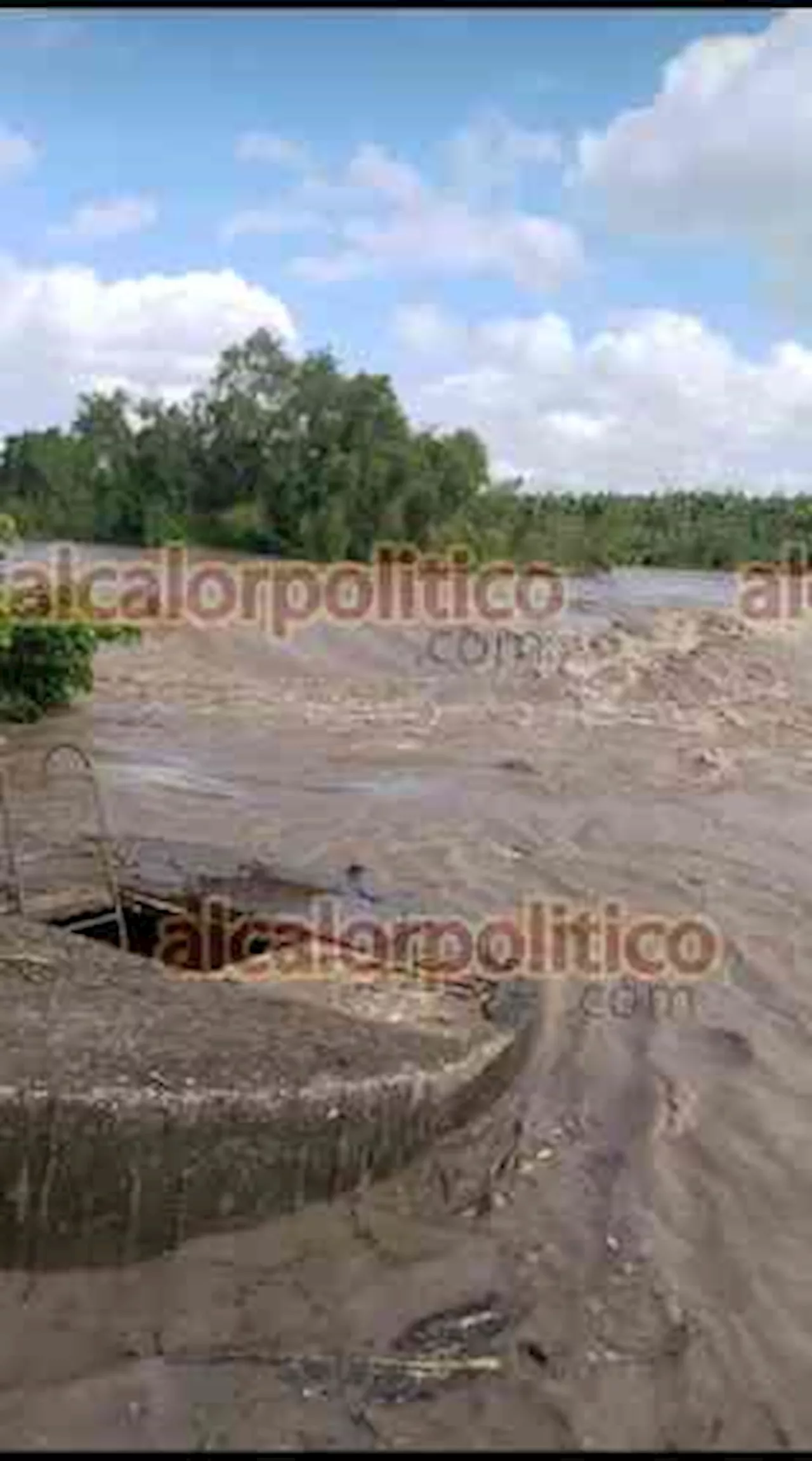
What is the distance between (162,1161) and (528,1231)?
1.11 metres

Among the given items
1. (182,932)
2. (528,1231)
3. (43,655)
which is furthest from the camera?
(43,655)

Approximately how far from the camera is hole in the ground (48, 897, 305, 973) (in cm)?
650

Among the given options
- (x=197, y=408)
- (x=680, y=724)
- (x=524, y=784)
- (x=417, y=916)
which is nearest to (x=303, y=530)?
(x=197, y=408)

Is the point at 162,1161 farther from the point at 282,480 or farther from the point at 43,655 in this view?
the point at 282,480

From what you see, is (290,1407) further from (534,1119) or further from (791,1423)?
(534,1119)

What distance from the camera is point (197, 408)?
114ft

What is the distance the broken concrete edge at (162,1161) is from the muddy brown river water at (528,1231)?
7 centimetres

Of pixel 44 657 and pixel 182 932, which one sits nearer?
pixel 182 932
